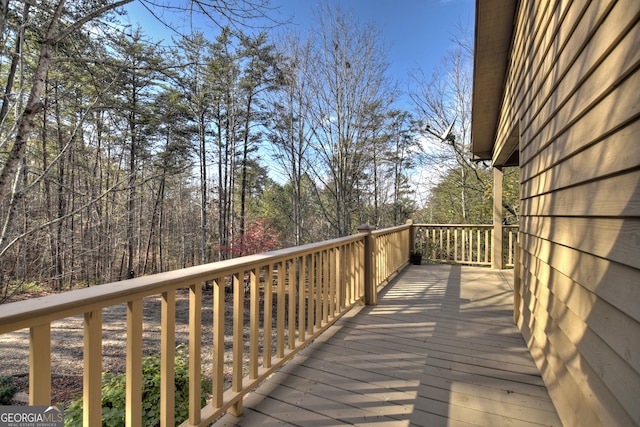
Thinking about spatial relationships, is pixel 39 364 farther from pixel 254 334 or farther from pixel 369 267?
pixel 369 267

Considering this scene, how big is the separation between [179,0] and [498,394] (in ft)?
13.8

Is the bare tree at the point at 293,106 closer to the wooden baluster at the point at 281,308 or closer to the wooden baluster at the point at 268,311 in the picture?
the wooden baluster at the point at 281,308

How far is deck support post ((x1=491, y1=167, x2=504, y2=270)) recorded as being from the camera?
5.43 meters

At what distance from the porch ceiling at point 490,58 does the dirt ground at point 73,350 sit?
5951 millimetres

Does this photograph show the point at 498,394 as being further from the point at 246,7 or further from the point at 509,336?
the point at 246,7

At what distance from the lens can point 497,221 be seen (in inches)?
216

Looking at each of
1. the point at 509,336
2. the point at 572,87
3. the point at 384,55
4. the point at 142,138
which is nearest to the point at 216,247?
the point at 142,138

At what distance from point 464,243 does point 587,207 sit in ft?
18.1

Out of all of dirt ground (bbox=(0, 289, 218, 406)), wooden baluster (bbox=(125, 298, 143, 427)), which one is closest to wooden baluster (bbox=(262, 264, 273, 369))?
wooden baluster (bbox=(125, 298, 143, 427))

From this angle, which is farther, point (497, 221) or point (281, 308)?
point (497, 221)

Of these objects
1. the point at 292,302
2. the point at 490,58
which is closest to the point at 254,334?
the point at 292,302

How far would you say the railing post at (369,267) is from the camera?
131 inches

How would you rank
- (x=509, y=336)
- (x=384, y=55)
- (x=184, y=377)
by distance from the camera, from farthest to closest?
(x=384, y=55), (x=509, y=336), (x=184, y=377)

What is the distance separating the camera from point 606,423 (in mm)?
1036
